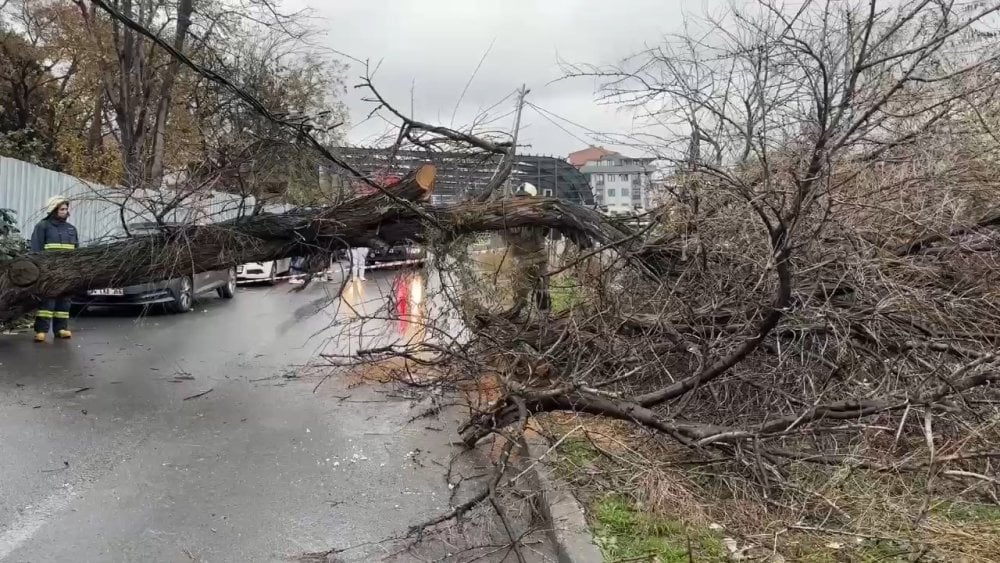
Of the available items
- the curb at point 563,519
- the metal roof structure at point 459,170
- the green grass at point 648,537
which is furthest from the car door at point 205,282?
the green grass at point 648,537

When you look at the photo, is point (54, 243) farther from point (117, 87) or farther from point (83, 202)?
point (117, 87)

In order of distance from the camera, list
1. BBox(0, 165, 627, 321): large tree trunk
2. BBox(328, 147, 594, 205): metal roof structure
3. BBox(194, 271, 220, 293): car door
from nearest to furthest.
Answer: BBox(0, 165, 627, 321): large tree trunk, BBox(328, 147, 594, 205): metal roof structure, BBox(194, 271, 220, 293): car door

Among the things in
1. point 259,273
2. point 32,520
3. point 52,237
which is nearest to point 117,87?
point 259,273

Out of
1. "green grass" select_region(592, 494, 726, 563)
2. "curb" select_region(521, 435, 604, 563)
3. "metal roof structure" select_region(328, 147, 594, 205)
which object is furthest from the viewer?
"metal roof structure" select_region(328, 147, 594, 205)

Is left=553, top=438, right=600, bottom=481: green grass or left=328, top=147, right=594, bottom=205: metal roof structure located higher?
left=328, top=147, right=594, bottom=205: metal roof structure

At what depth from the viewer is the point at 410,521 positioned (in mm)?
4020

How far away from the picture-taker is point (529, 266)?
6.52 meters

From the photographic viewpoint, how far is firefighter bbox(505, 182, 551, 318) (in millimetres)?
6277

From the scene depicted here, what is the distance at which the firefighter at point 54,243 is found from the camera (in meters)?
8.69

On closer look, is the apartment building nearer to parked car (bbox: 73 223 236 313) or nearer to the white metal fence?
the white metal fence

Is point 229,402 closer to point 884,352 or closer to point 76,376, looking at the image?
point 76,376

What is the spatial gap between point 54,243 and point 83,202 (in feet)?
2.30

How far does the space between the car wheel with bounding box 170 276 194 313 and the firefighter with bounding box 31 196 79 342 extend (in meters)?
2.77

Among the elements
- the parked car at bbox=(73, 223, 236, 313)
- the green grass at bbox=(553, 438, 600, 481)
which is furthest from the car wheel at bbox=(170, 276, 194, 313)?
the green grass at bbox=(553, 438, 600, 481)
